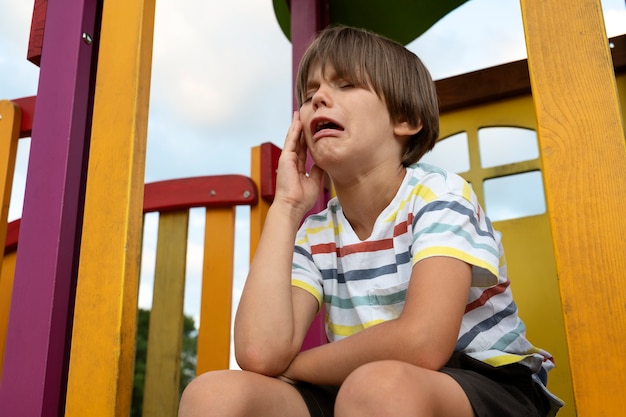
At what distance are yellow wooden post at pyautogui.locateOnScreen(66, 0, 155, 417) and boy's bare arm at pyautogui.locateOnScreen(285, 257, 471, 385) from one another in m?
0.32

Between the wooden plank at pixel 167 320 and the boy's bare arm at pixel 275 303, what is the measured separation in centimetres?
113

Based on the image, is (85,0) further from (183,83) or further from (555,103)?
(183,83)

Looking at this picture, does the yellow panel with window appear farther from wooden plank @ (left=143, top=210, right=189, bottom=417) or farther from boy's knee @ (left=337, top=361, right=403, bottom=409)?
boy's knee @ (left=337, top=361, right=403, bottom=409)

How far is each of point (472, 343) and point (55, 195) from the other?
81 centimetres

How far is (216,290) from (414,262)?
4.32 feet

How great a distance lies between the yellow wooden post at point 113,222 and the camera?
38.2 inches

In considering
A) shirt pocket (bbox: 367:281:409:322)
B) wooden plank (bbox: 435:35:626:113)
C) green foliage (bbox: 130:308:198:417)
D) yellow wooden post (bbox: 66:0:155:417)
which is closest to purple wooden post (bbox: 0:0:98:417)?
yellow wooden post (bbox: 66:0:155:417)

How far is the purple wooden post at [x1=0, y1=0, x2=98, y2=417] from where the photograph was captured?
1098mm

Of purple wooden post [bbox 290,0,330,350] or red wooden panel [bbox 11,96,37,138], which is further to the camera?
red wooden panel [bbox 11,96,37,138]

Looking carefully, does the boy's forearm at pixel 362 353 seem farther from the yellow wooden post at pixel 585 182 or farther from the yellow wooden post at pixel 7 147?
the yellow wooden post at pixel 7 147

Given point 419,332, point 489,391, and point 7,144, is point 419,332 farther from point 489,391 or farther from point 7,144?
point 7,144

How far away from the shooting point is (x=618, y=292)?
735 millimetres

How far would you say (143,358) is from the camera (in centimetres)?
1587

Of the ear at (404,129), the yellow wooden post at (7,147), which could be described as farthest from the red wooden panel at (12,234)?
the ear at (404,129)
